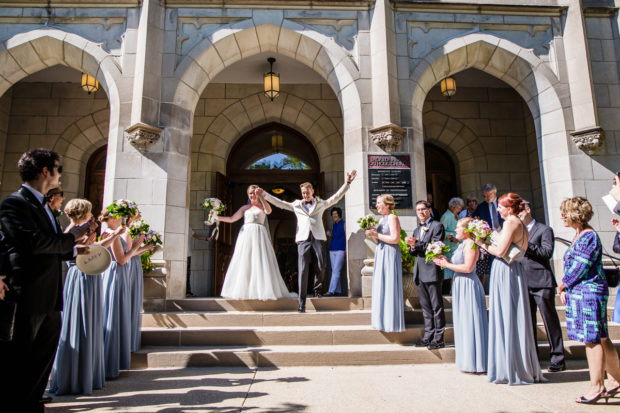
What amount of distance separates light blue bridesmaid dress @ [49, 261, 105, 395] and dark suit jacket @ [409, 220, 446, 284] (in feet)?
11.9

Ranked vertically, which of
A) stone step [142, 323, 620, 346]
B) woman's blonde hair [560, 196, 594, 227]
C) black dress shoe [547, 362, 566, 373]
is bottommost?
black dress shoe [547, 362, 566, 373]

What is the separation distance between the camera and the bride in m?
6.28

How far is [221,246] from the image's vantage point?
30.4 feet

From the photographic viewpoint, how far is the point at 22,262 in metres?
2.74

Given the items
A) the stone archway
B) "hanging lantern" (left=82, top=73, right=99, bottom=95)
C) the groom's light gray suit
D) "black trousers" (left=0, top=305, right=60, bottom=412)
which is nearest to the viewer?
"black trousers" (left=0, top=305, right=60, bottom=412)

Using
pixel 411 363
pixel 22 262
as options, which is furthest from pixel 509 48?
pixel 22 262

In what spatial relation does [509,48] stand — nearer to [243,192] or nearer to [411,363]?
[411,363]

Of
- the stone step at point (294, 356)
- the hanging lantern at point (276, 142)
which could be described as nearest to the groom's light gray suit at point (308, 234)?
the stone step at point (294, 356)

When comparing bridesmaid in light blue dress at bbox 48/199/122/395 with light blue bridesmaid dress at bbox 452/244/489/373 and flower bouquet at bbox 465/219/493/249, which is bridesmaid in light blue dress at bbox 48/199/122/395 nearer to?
flower bouquet at bbox 465/219/493/249

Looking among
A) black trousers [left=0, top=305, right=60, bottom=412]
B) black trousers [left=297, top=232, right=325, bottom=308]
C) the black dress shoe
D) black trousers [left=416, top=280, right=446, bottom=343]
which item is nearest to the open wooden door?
black trousers [left=297, top=232, right=325, bottom=308]

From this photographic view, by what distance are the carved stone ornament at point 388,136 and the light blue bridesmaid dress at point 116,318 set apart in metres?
4.44

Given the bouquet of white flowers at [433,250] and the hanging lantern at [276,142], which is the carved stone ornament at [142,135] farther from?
the bouquet of white flowers at [433,250]

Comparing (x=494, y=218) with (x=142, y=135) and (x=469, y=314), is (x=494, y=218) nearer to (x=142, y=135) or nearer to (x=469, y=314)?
(x=469, y=314)

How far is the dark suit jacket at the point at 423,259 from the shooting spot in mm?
5066
